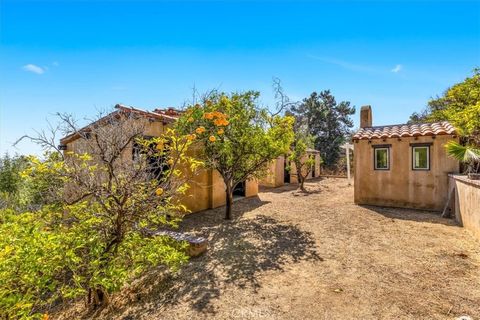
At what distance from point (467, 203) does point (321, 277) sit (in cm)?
624

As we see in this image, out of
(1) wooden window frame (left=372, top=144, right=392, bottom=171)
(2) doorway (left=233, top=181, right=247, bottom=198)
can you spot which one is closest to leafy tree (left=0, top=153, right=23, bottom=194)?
A: (2) doorway (left=233, top=181, right=247, bottom=198)

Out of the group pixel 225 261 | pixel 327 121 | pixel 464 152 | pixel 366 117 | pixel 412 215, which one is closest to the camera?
pixel 225 261

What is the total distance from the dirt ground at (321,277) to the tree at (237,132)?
2.58 metres

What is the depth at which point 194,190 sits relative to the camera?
36.4ft

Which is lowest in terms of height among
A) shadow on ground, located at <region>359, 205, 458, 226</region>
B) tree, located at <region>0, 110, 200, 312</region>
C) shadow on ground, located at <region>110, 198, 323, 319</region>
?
shadow on ground, located at <region>110, 198, 323, 319</region>

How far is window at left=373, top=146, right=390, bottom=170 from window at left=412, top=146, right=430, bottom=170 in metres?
1.01

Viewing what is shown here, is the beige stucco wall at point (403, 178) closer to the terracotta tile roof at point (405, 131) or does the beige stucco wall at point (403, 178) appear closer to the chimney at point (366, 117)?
the terracotta tile roof at point (405, 131)

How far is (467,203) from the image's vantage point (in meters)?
7.61

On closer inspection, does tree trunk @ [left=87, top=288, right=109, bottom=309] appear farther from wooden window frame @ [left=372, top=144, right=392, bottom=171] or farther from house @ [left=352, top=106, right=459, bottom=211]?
wooden window frame @ [left=372, top=144, right=392, bottom=171]

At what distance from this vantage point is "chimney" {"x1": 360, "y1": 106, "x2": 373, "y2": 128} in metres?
13.9

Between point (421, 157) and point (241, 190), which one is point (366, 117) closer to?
point (421, 157)

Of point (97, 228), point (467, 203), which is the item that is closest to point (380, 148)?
point (467, 203)

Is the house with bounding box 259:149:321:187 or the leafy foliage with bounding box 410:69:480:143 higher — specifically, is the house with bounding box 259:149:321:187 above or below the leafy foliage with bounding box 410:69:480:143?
below

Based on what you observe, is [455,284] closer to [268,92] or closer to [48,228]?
[48,228]
